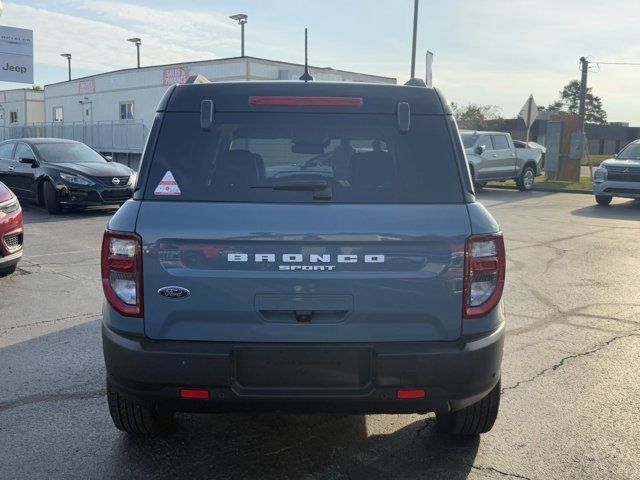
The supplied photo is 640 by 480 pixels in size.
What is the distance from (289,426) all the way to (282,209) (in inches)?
59.9

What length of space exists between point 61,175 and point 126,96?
21.8m

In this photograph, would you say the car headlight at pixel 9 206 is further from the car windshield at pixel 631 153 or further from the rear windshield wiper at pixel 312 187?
the car windshield at pixel 631 153

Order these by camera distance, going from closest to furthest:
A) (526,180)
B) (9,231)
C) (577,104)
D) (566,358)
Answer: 1. (566,358)
2. (9,231)
3. (526,180)
4. (577,104)

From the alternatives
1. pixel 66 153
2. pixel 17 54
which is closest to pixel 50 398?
pixel 66 153

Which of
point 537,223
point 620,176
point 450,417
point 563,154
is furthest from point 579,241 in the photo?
point 563,154


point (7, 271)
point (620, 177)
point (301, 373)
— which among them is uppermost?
point (620, 177)

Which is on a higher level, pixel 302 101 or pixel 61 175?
pixel 302 101

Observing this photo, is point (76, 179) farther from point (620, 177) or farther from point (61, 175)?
point (620, 177)

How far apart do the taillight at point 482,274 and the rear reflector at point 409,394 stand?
0.39m

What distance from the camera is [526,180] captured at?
2177 centimetres

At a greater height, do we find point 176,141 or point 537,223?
point 176,141

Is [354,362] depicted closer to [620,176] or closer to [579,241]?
[579,241]

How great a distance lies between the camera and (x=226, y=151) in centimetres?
312

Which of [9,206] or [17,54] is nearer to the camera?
[9,206]
